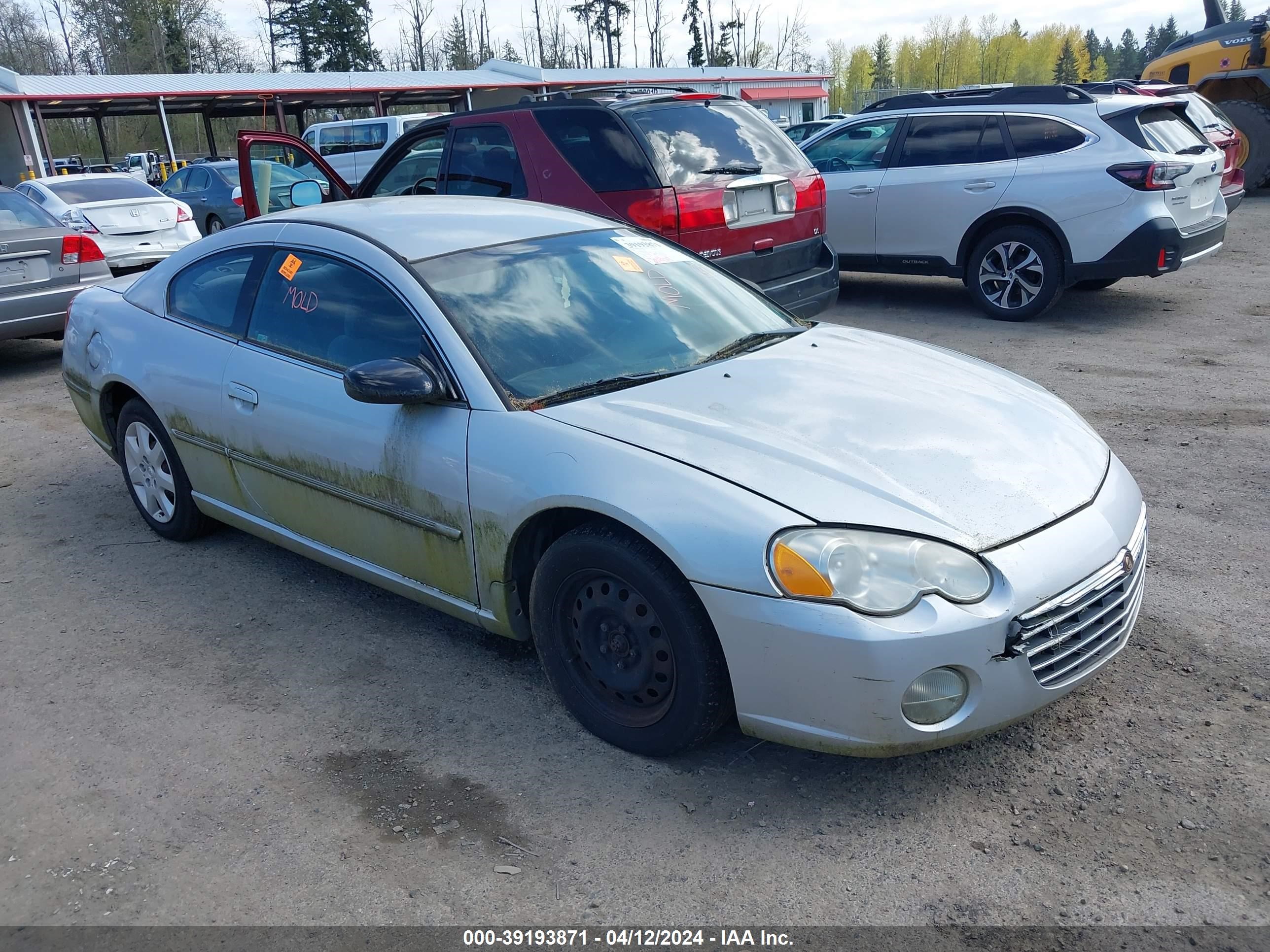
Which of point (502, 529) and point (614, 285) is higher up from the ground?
point (614, 285)

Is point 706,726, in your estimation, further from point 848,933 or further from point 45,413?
point 45,413

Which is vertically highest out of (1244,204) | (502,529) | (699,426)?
(699,426)

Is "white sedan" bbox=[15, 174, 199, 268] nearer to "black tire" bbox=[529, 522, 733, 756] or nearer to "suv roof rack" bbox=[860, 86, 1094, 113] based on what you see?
"suv roof rack" bbox=[860, 86, 1094, 113]

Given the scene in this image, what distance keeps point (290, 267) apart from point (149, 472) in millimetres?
1487

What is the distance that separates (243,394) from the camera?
4062 mm

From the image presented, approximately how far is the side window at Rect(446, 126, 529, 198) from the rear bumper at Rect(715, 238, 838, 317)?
1530mm

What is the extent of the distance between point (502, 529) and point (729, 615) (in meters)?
0.85

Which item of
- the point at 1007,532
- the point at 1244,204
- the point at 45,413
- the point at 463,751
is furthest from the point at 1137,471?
the point at 1244,204

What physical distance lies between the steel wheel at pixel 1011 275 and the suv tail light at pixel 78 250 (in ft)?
25.1

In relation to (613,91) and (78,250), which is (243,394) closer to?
(613,91)

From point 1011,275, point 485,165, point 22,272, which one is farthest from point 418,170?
point 1011,275

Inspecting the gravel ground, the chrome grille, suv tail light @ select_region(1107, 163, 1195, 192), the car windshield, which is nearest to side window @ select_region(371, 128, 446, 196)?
the car windshield

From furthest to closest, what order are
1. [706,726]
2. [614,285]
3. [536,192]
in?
[536,192], [614,285], [706,726]

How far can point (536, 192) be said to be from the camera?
269 inches
